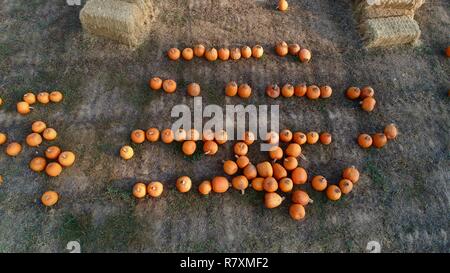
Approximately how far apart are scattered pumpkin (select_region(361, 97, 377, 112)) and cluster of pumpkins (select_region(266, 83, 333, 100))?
2.91ft

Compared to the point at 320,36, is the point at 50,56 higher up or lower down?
lower down

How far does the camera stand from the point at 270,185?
25.3 feet

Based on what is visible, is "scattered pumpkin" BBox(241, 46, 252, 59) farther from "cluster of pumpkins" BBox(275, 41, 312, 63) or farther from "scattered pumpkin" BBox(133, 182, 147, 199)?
"scattered pumpkin" BBox(133, 182, 147, 199)

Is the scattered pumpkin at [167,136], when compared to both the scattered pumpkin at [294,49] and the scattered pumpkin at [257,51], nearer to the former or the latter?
the scattered pumpkin at [257,51]

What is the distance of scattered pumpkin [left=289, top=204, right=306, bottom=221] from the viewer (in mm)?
7559

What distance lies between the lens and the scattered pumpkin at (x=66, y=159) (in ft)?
26.2

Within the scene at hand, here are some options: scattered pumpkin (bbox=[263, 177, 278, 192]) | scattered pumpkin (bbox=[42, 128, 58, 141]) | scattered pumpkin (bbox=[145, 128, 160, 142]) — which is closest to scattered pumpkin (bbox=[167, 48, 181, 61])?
scattered pumpkin (bbox=[145, 128, 160, 142])

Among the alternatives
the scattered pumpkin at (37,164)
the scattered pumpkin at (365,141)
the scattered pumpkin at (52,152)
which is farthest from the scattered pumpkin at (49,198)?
the scattered pumpkin at (365,141)

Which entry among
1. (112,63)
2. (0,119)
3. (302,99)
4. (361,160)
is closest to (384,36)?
(302,99)

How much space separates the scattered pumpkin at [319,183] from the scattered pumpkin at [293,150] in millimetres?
700

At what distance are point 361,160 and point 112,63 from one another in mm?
6889

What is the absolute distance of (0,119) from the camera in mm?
8781

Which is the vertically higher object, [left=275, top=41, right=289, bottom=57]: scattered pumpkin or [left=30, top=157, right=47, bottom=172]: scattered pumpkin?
[left=275, top=41, right=289, bottom=57]: scattered pumpkin
